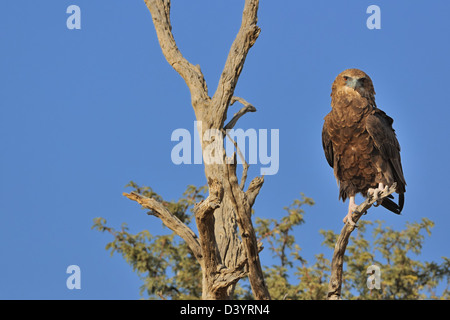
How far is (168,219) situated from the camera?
9.02 meters

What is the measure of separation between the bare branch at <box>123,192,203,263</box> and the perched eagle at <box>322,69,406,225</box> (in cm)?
250

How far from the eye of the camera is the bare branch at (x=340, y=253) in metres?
8.84

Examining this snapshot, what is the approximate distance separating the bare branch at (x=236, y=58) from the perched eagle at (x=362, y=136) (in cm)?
154

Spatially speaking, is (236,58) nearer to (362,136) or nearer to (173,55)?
(173,55)

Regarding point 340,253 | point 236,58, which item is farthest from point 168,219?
point 236,58

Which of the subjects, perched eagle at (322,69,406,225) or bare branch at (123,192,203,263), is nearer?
bare branch at (123,192,203,263)

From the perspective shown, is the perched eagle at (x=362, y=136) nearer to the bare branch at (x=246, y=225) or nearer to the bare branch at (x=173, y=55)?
the bare branch at (x=246, y=225)

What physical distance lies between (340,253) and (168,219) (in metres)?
2.52

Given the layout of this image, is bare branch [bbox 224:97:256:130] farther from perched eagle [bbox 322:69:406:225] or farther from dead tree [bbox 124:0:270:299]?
perched eagle [bbox 322:69:406:225]

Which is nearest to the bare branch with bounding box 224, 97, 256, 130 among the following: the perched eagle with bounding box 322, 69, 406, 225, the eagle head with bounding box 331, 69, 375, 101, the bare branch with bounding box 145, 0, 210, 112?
the bare branch with bounding box 145, 0, 210, 112

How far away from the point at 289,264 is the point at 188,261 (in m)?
2.67

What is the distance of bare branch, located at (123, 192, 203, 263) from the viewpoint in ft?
29.1
